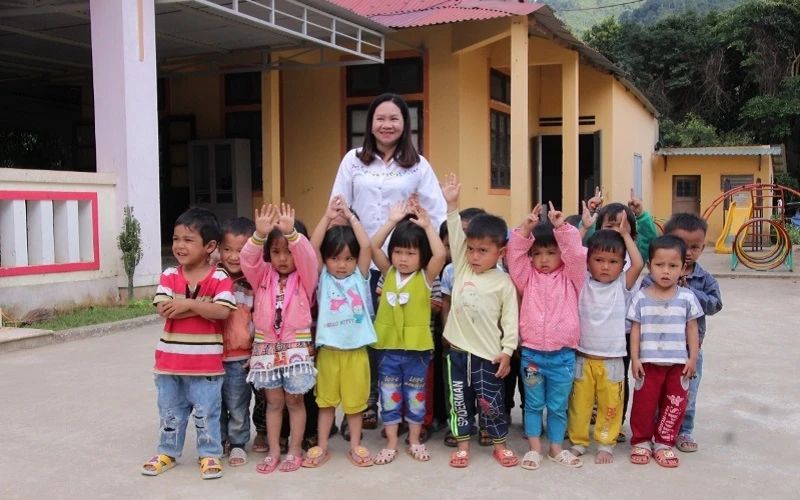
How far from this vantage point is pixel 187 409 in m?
3.23

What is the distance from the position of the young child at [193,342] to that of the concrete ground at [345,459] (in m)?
0.14

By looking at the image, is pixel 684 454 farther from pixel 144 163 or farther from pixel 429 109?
pixel 429 109

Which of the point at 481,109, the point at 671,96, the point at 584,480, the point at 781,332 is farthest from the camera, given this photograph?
the point at 671,96

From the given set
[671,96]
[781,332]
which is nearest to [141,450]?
[781,332]

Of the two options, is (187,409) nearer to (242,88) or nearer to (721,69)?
(242,88)

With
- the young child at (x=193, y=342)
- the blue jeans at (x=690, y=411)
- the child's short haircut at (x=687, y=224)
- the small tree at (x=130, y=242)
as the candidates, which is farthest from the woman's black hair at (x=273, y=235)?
the small tree at (x=130, y=242)

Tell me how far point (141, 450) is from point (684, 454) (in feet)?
8.31

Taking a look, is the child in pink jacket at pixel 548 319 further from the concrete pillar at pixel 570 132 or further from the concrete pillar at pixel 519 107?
the concrete pillar at pixel 570 132

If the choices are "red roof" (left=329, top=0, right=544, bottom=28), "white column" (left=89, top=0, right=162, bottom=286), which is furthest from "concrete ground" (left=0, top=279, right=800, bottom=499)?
"red roof" (left=329, top=0, right=544, bottom=28)

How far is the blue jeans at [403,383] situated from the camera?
3314 millimetres

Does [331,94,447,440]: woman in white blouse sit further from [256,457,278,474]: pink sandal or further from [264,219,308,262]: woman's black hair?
[256,457,278,474]: pink sandal

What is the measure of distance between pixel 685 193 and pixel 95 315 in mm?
17378

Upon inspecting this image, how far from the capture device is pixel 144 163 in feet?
24.6

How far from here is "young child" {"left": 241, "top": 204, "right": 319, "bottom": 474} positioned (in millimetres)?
3141
